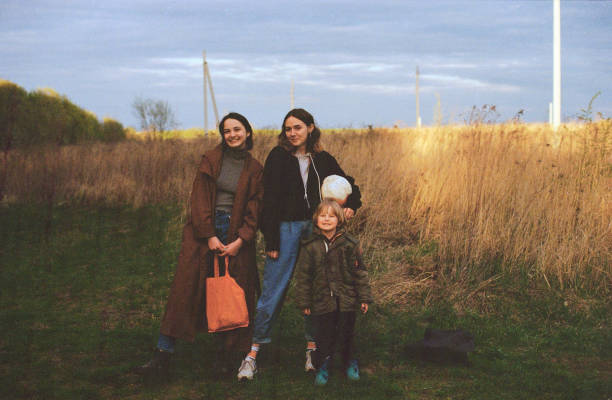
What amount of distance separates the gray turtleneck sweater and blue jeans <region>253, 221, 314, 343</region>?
1.35ft

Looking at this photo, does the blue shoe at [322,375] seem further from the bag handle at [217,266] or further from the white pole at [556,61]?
the white pole at [556,61]

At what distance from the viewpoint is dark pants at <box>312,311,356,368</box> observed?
361cm

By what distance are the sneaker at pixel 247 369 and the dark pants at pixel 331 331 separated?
471 mm

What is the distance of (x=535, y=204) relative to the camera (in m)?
6.57

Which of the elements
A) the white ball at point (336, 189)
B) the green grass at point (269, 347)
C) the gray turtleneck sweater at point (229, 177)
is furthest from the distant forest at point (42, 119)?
the white ball at point (336, 189)

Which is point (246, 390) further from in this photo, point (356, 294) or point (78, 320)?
point (78, 320)

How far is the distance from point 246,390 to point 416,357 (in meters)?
1.41

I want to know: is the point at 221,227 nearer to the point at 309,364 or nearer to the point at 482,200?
the point at 309,364

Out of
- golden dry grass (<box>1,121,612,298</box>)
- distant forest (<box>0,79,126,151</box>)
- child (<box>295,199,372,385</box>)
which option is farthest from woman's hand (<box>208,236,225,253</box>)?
distant forest (<box>0,79,126,151</box>)

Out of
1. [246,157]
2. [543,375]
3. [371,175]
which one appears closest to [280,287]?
[246,157]

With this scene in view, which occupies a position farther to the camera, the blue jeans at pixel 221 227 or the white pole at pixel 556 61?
the white pole at pixel 556 61

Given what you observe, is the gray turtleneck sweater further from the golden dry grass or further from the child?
the golden dry grass

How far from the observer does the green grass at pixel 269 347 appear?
377 centimetres

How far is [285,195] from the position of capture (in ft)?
12.8
